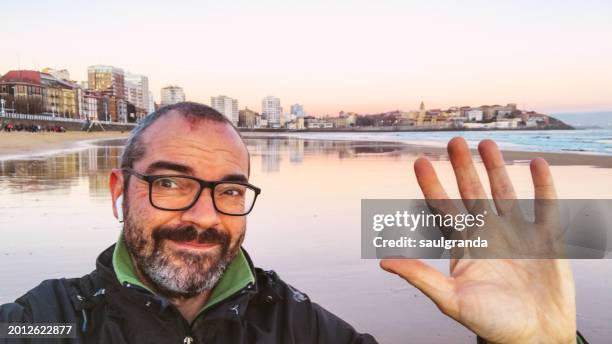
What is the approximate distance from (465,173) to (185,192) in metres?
1.15

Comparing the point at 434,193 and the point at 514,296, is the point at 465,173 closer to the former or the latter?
the point at 434,193

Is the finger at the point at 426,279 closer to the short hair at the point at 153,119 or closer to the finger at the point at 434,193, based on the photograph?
the finger at the point at 434,193

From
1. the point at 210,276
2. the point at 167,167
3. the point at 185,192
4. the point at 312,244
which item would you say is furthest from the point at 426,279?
the point at 312,244

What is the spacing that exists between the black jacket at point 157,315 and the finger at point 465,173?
863 millimetres

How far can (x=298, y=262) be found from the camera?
19.7 ft

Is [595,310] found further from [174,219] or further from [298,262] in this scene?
Result: [174,219]

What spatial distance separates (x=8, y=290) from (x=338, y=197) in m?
6.88

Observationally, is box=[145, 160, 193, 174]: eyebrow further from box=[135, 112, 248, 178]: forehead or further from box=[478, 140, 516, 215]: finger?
box=[478, 140, 516, 215]: finger

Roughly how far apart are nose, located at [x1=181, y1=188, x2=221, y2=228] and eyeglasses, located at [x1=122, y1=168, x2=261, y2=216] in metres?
0.01

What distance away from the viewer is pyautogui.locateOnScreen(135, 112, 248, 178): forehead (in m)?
2.23

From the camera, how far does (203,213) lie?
215 cm

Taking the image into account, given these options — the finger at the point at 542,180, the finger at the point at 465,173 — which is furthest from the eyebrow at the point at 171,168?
the finger at the point at 542,180

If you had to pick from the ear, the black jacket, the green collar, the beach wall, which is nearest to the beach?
the black jacket

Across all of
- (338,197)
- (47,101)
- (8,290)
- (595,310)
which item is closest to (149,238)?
(8,290)
